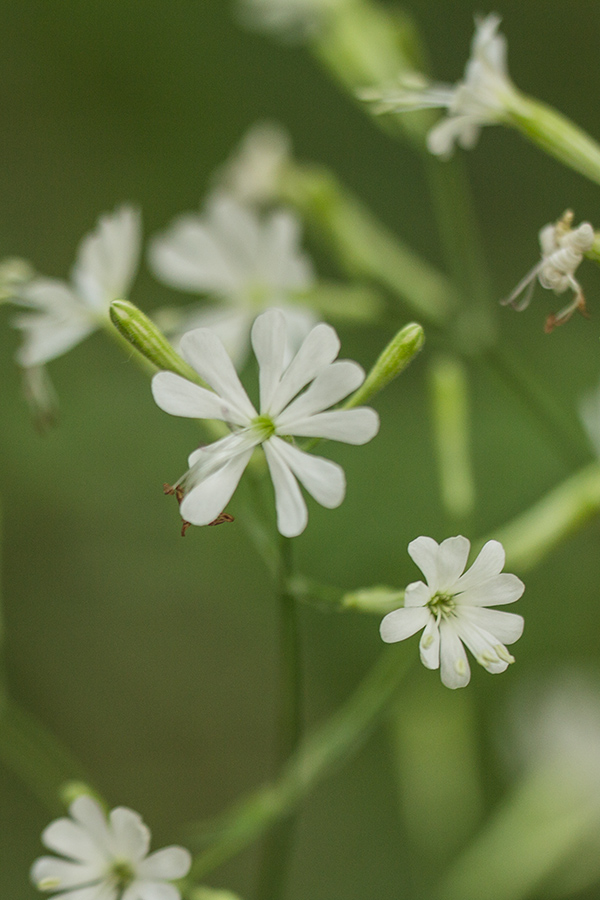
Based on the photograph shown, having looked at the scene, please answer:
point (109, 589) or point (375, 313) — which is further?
point (109, 589)

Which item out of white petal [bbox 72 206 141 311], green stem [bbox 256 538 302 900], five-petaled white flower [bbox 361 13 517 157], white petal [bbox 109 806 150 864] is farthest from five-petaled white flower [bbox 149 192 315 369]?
white petal [bbox 109 806 150 864]

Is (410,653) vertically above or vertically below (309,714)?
below

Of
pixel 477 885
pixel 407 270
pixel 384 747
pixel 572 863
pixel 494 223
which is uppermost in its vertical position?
pixel 494 223

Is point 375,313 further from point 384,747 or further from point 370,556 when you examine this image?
point 384,747

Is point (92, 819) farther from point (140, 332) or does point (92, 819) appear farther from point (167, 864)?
point (140, 332)

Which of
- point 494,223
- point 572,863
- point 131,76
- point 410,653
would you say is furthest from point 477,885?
point 131,76

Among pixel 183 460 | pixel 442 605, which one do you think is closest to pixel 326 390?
pixel 442 605

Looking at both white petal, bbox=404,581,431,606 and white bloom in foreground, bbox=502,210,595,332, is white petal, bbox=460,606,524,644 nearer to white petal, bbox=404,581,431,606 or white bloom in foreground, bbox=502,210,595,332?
white petal, bbox=404,581,431,606
